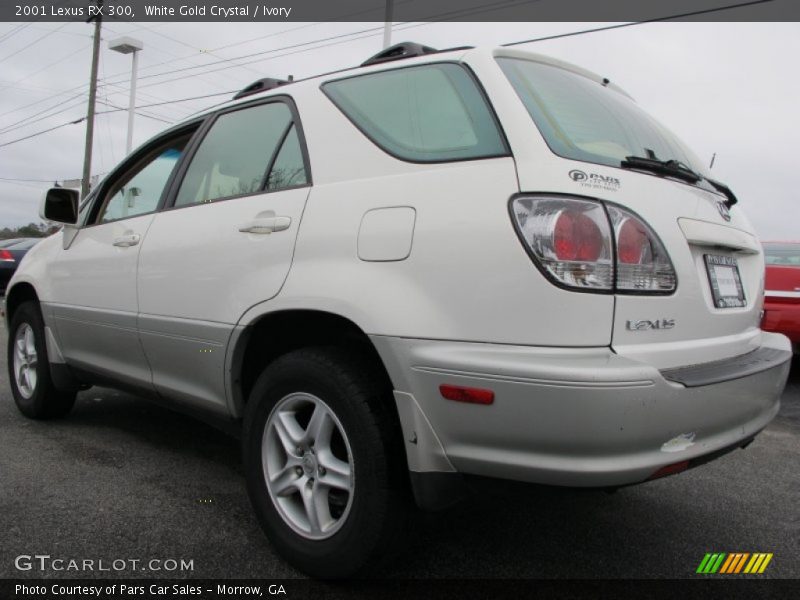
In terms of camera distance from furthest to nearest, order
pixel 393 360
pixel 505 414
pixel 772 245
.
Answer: pixel 772 245 → pixel 393 360 → pixel 505 414

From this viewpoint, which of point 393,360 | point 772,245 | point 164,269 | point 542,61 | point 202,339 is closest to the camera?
point 393,360

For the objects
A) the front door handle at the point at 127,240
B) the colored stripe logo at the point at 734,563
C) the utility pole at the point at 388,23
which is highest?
the utility pole at the point at 388,23

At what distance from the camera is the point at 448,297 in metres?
1.74

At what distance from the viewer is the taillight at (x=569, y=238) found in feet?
5.40

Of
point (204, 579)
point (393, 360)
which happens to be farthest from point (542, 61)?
point (204, 579)

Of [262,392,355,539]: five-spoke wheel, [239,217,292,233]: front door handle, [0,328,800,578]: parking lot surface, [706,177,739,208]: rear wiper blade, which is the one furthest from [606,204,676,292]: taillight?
[239,217,292,233]: front door handle

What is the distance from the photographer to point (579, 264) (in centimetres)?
165

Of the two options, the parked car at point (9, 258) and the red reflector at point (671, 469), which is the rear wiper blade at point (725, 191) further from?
the parked car at point (9, 258)

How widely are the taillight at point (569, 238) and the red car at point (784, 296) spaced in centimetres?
448

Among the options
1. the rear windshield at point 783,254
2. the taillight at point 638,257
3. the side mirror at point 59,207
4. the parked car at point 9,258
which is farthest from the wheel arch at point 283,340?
the parked car at point 9,258

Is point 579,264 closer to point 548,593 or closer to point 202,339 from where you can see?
point 548,593

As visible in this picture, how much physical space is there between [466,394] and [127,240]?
83.5 inches

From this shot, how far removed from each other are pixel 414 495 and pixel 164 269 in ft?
5.19

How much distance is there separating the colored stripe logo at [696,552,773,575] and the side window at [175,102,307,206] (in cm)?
205
